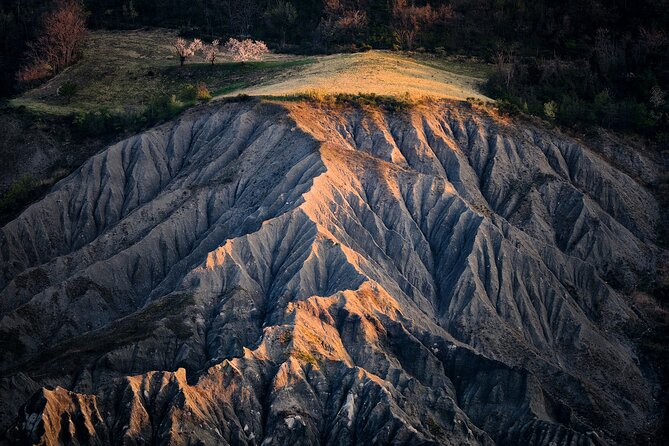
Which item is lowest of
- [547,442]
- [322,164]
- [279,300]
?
[547,442]

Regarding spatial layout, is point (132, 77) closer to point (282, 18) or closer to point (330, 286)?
point (282, 18)

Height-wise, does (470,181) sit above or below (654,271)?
above

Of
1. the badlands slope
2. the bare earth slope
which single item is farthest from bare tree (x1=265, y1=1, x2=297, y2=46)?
the bare earth slope

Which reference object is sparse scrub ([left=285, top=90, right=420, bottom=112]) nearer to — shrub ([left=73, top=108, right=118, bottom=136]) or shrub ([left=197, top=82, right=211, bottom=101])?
shrub ([left=197, top=82, right=211, bottom=101])

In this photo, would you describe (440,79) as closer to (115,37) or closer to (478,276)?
(478,276)

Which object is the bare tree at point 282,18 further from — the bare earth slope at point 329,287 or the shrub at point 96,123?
the bare earth slope at point 329,287

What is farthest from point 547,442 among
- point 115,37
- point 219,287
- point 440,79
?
point 115,37

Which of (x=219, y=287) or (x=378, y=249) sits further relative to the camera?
(x=378, y=249)

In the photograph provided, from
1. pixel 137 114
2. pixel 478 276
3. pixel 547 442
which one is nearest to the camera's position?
pixel 547 442

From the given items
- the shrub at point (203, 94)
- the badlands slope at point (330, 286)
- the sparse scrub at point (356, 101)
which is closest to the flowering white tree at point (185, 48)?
the shrub at point (203, 94)
